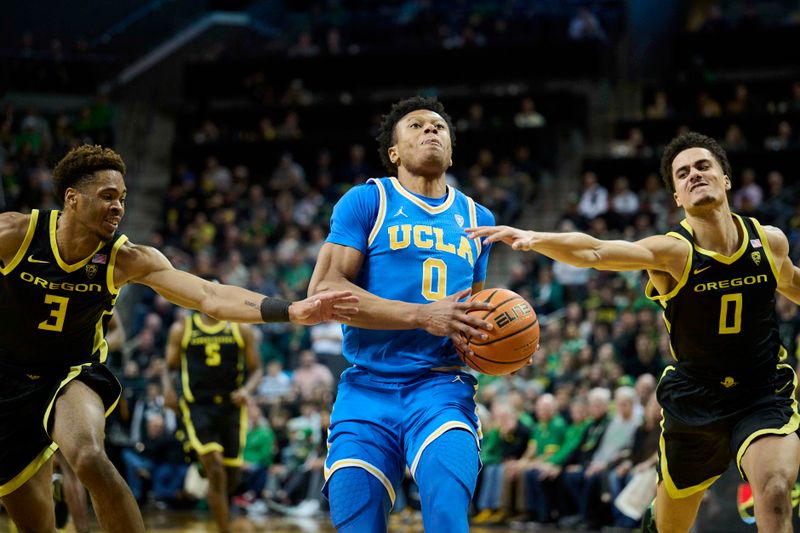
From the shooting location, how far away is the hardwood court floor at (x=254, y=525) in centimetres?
1155

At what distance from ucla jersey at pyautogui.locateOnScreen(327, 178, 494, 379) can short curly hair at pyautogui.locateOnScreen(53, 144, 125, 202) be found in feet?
5.21

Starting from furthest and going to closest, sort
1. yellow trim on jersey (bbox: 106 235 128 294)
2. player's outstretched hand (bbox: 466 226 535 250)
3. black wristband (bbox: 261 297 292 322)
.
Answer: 1. yellow trim on jersey (bbox: 106 235 128 294)
2. black wristband (bbox: 261 297 292 322)
3. player's outstretched hand (bbox: 466 226 535 250)

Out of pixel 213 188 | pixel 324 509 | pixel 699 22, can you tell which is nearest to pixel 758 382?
pixel 324 509

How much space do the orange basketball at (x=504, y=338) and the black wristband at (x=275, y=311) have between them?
3.32 feet

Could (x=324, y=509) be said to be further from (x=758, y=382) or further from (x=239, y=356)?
(x=758, y=382)

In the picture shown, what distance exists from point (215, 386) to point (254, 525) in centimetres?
242

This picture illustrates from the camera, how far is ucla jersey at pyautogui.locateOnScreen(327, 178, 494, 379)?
507 cm

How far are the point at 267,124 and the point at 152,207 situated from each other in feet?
9.77

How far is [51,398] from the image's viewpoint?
5852 mm

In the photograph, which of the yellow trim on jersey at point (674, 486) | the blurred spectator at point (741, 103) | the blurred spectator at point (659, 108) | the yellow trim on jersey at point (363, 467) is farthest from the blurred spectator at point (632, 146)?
the yellow trim on jersey at point (363, 467)

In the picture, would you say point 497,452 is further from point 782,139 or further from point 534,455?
point 782,139

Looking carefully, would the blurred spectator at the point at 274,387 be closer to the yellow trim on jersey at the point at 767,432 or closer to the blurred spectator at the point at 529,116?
the blurred spectator at the point at 529,116

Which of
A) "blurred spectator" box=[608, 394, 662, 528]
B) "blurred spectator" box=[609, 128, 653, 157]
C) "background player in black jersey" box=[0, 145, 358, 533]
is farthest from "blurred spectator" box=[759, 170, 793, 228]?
"background player in black jersey" box=[0, 145, 358, 533]

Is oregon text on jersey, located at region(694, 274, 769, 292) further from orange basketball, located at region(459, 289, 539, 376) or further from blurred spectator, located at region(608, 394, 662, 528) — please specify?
blurred spectator, located at region(608, 394, 662, 528)
